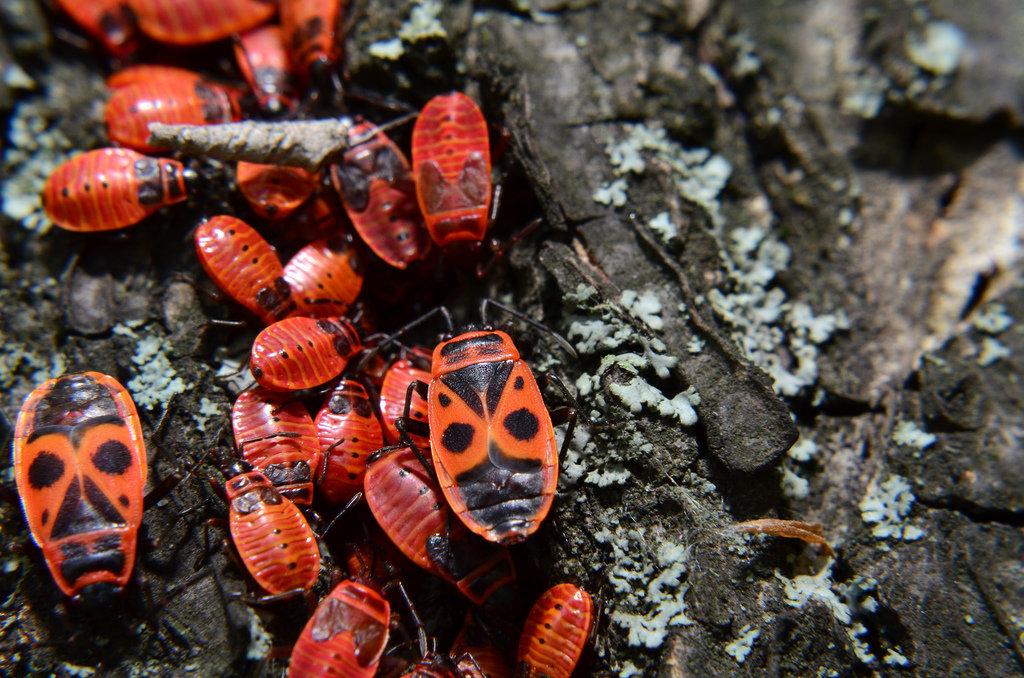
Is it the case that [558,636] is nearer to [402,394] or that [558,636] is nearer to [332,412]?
[402,394]

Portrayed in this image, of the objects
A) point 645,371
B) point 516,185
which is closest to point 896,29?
point 516,185

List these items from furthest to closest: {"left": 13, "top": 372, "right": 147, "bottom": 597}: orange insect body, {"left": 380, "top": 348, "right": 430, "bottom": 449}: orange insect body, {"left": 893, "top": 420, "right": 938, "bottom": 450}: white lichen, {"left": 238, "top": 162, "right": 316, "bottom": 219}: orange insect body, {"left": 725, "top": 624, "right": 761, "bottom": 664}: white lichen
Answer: {"left": 238, "top": 162, "right": 316, "bottom": 219}: orange insect body → {"left": 380, "top": 348, "right": 430, "bottom": 449}: orange insect body → {"left": 893, "top": 420, "right": 938, "bottom": 450}: white lichen → {"left": 13, "top": 372, "right": 147, "bottom": 597}: orange insect body → {"left": 725, "top": 624, "right": 761, "bottom": 664}: white lichen

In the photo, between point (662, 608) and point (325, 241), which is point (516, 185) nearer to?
point (325, 241)

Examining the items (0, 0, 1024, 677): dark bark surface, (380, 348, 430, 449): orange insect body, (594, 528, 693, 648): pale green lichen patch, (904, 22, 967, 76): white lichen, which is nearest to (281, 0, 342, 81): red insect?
(0, 0, 1024, 677): dark bark surface

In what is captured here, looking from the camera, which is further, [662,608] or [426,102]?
[426,102]

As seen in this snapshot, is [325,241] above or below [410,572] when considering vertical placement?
above

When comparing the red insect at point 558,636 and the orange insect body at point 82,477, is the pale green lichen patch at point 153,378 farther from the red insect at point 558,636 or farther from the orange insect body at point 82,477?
the red insect at point 558,636

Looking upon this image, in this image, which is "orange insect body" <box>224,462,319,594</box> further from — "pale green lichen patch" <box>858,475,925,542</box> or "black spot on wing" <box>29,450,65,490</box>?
"pale green lichen patch" <box>858,475,925,542</box>
